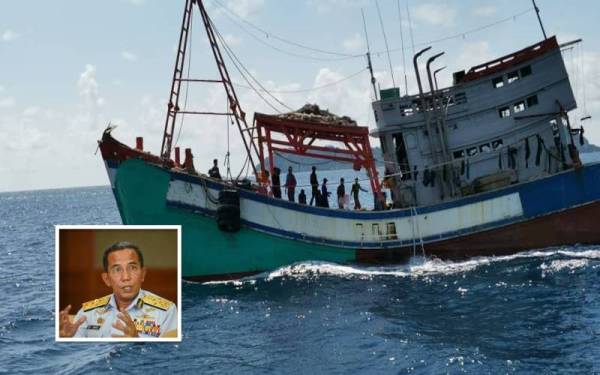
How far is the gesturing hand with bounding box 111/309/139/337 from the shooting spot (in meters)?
7.29

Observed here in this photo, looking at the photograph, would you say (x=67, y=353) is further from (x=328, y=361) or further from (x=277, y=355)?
(x=328, y=361)

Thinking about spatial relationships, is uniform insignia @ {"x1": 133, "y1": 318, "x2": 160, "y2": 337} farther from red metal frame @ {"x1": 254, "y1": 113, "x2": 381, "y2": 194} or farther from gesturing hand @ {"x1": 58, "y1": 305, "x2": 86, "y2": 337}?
red metal frame @ {"x1": 254, "y1": 113, "x2": 381, "y2": 194}

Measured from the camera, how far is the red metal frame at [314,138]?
20.5 meters

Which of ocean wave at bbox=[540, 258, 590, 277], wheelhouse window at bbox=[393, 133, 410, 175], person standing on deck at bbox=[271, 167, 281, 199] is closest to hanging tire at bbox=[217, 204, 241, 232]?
person standing on deck at bbox=[271, 167, 281, 199]

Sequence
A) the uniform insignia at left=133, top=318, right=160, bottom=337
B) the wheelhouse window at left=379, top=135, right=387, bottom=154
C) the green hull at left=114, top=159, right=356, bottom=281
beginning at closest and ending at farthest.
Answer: the uniform insignia at left=133, top=318, right=160, bottom=337 < the green hull at left=114, top=159, right=356, bottom=281 < the wheelhouse window at left=379, top=135, right=387, bottom=154

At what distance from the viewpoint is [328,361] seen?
11664 mm

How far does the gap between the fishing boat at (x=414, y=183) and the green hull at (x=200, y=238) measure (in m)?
0.03

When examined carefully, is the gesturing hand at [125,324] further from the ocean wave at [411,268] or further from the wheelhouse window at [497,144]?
the wheelhouse window at [497,144]

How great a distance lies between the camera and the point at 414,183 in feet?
72.8

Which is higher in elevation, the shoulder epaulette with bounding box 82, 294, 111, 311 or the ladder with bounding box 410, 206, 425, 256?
the ladder with bounding box 410, 206, 425, 256

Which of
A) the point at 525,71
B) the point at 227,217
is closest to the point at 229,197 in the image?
the point at 227,217

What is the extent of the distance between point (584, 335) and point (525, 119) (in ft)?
36.5

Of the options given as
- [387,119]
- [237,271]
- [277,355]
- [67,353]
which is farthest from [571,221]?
[67,353]

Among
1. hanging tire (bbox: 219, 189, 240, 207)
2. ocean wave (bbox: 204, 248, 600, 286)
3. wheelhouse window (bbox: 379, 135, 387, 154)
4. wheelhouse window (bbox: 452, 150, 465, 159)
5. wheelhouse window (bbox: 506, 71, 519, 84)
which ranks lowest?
ocean wave (bbox: 204, 248, 600, 286)
